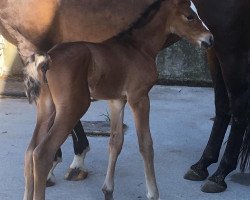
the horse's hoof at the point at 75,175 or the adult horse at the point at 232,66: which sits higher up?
the adult horse at the point at 232,66

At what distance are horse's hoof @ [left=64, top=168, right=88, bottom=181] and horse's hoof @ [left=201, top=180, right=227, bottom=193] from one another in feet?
2.69

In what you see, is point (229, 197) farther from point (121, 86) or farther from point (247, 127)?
point (121, 86)

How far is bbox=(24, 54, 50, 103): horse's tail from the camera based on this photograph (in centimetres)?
291

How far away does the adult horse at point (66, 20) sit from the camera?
12.1 feet

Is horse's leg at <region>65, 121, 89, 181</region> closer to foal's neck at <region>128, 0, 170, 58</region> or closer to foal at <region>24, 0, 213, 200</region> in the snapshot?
foal at <region>24, 0, 213, 200</region>

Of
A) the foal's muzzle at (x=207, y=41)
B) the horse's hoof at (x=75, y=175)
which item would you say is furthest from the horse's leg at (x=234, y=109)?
the horse's hoof at (x=75, y=175)

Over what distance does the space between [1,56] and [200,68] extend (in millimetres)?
2532

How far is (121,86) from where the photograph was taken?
10.6 ft

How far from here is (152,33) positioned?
11.3 ft

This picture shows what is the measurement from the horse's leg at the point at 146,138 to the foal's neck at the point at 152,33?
1.11 ft

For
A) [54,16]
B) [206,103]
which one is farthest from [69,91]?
[206,103]

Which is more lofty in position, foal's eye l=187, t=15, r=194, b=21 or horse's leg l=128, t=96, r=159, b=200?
foal's eye l=187, t=15, r=194, b=21

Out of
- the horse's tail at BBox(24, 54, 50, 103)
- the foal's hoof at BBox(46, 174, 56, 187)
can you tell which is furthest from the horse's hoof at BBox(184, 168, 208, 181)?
the horse's tail at BBox(24, 54, 50, 103)

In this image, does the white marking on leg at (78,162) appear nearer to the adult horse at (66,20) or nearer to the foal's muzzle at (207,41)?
the adult horse at (66,20)
